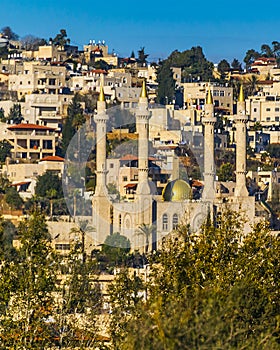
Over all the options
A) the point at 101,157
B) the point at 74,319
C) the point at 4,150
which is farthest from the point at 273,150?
the point at 74,319

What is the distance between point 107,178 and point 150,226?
4.42m

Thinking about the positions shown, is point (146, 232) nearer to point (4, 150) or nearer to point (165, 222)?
point (165, 222)

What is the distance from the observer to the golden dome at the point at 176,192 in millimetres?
44906

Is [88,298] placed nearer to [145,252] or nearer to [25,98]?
[145,252]

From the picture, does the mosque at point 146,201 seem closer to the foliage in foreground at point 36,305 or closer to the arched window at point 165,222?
the arched window at point 165,222

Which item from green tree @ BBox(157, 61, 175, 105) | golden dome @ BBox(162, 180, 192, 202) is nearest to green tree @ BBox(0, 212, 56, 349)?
golden dome @ BBox(162, 180, 192, 202)

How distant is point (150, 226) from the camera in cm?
4400

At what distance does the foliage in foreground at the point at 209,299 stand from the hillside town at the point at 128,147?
9073 millimetres

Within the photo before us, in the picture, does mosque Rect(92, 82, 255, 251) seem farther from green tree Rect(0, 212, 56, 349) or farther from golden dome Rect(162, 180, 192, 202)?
green tree Rect(0, 212, 56, 349)

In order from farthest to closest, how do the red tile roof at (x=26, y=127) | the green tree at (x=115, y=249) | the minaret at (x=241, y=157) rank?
1. the red tile roof at (x=26, y=127)
2. the minaret at (x=241, y=157)
3. the green tree at (x=115, y=249)

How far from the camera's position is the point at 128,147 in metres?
53.1

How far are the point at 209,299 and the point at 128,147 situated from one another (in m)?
39.4

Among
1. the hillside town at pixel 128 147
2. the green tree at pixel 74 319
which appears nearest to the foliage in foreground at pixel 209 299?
the green tree at pixel 74 319

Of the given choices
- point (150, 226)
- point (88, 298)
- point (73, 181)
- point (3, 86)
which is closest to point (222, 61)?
point (3, 86)
